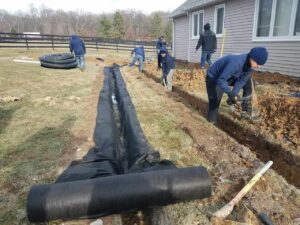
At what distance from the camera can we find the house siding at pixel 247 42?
338 inches

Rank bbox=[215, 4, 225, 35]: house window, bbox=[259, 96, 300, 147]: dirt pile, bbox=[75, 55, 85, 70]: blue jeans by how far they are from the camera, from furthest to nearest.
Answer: bbox=[75, 55, 85, 70]: blue jeans
bbox=[215, 4, 225, 35]: house window
bbox=[259, 96, 300, 147]: dirt pile

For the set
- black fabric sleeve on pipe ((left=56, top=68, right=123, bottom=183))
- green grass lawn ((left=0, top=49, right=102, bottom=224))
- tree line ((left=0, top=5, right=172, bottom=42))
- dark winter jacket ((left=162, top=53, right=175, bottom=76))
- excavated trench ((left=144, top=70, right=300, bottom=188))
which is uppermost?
tree line ((left=0, top=5, right=172, bottom=42))

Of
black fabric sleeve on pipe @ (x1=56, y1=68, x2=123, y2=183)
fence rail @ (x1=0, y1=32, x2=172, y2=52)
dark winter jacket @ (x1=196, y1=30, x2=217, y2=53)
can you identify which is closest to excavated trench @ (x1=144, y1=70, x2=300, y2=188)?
black fabric sleeve on pipe @ (x1=56, y1=68, x2=123, y2=183)

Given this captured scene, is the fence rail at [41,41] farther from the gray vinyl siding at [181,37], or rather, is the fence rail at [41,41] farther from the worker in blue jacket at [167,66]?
the worker in blue jacket at [167,66]

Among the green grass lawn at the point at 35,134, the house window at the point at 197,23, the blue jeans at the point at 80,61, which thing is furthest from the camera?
the house window at the point at 197,23

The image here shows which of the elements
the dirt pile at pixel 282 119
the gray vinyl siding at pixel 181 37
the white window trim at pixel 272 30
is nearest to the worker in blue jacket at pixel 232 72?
the dirt pile at pixel 282 119

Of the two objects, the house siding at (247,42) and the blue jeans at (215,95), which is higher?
the house siding at (247,42)

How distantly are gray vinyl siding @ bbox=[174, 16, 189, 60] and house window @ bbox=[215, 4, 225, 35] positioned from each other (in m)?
3.46

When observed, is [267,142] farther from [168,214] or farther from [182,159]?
[168,214]

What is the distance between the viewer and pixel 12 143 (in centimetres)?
452

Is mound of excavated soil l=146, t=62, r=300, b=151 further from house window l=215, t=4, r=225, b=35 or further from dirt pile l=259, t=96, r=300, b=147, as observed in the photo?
house window l=215, t=4, r=225, b=35

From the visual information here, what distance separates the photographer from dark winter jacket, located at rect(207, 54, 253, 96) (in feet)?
14.3

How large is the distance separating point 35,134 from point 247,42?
908 centimetres

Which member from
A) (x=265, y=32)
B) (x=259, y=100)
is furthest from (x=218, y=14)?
(x=259, y=100)
